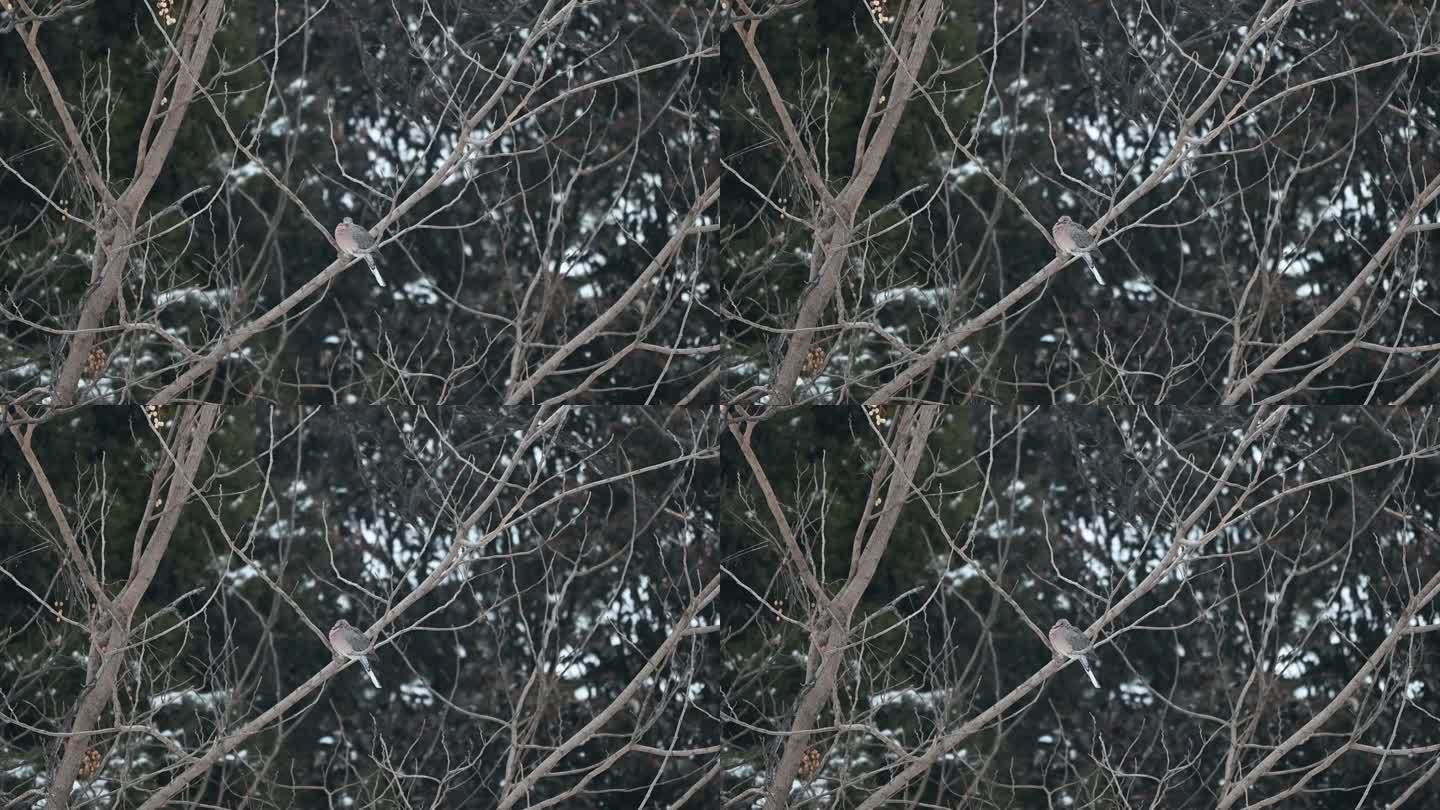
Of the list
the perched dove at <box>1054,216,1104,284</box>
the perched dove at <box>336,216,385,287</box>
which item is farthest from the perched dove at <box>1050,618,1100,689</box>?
the perched dove at <box>336,216,385,287</box>

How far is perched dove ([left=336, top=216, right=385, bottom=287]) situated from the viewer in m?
3.69

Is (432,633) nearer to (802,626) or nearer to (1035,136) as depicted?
(802,626)

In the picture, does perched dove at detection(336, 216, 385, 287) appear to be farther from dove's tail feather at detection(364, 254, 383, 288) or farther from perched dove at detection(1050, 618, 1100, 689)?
perched dove at detection(1050, 618, 1100, 689)

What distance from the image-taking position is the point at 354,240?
370 centimetres

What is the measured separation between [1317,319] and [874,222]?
1.09 meters

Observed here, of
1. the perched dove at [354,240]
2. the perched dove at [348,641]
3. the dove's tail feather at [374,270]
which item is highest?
the perched dove at [354,240]

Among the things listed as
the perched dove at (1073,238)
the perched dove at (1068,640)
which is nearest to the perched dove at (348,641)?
the perched dove at (1068,640)

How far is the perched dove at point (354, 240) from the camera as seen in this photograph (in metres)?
3.69

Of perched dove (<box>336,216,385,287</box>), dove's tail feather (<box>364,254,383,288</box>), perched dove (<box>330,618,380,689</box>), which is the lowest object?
perched dove (<box>330,618,380,689</box>)

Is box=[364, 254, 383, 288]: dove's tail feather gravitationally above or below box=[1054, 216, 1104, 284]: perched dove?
below

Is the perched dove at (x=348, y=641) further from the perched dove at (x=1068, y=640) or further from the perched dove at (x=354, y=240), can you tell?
the perched dove at (x=1068, y=640)

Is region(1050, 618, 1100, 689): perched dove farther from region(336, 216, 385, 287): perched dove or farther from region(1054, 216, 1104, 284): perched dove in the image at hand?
region(336, 216, 385, 287): perched dove

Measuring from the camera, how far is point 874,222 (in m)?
3.75

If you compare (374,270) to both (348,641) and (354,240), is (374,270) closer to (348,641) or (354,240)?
(354,240)
